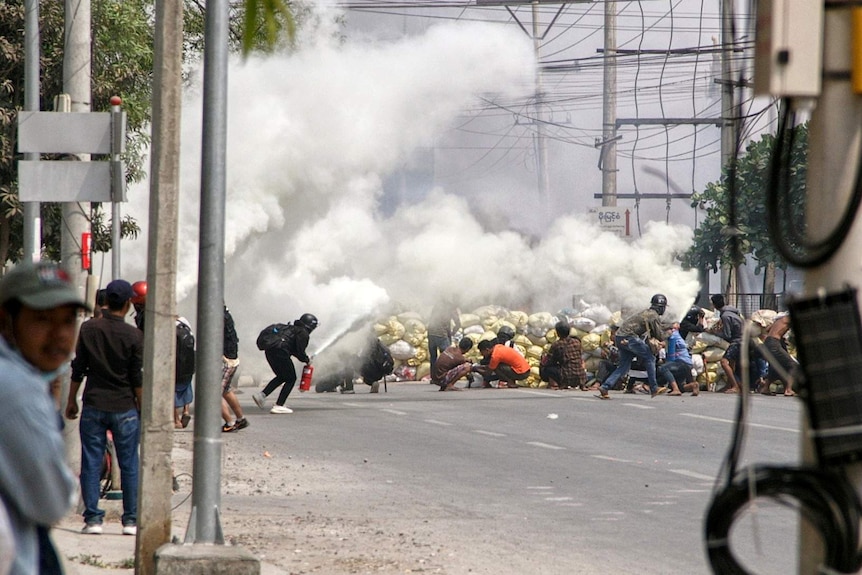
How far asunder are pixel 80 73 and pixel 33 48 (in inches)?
196

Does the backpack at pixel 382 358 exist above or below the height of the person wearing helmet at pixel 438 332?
below

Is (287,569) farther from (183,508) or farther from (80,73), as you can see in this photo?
(80,73)

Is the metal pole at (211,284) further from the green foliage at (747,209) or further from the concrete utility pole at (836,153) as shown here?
the green foliage at (747,209)

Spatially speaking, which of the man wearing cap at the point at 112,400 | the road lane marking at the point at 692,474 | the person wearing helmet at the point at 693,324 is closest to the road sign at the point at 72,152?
the man wearing cap at the point at 112,400

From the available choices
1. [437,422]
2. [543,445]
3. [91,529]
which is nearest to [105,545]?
[91,529]

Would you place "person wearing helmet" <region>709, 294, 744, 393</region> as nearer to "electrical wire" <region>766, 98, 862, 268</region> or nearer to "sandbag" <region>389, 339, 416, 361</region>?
"sandbag" <region>389, 339, 416, 361</region>

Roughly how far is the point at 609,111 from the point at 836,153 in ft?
115

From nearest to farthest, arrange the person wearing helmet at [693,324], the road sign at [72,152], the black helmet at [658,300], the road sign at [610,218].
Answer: the road sign at [72,152]
the person wearing helmet at [693,324]
the black helmet at [658,300]
the road sign at [610,218]

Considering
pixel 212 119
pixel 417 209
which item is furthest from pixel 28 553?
pixel 417 209

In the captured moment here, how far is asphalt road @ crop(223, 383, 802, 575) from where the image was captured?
340 inches

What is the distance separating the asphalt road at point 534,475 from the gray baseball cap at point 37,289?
2.19m

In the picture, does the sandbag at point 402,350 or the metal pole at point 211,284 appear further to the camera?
the sandbag at point 402,350

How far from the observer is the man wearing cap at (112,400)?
29.2 feet

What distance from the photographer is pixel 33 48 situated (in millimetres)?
15289
